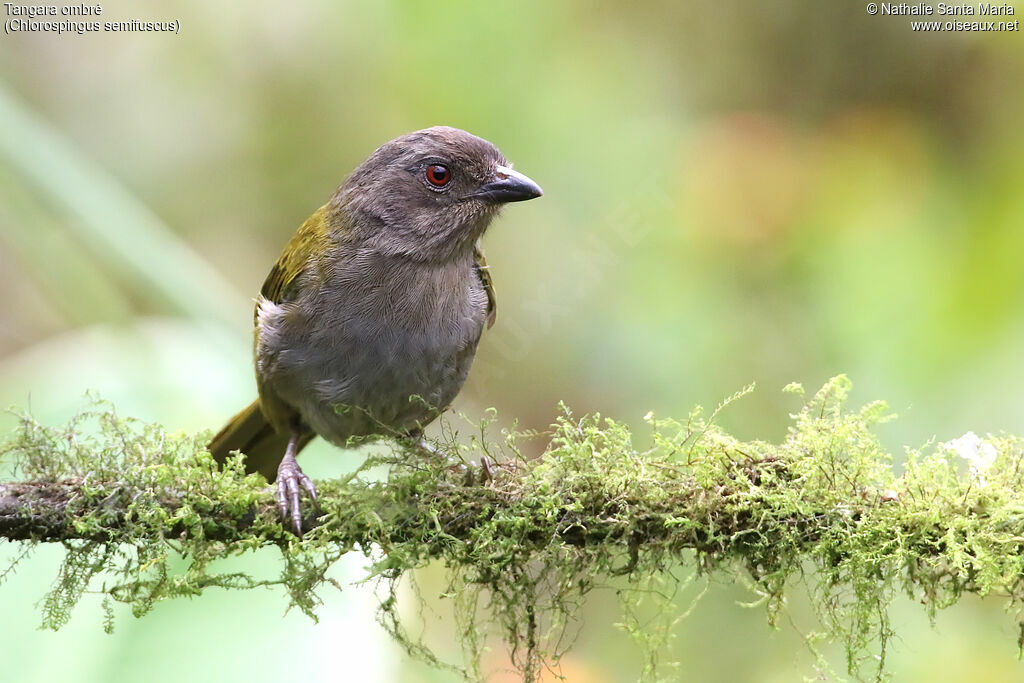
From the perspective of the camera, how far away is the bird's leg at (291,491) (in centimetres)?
250

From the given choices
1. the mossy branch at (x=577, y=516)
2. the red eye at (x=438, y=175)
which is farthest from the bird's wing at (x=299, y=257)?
the mossy branch at (x=577, y=516)

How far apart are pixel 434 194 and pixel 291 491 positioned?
136 cm

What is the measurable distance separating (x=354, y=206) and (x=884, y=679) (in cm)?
229

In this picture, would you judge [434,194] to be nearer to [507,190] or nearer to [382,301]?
[507,190]

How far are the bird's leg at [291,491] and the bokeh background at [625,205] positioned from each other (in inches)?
19.4

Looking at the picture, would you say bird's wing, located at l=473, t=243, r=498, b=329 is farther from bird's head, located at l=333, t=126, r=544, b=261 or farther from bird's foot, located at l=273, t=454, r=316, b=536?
bird's foot, located at l=273, t=454, r=316, b=536

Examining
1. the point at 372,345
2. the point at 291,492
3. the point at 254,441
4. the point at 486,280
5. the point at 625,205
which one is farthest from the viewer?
the point at 625,205

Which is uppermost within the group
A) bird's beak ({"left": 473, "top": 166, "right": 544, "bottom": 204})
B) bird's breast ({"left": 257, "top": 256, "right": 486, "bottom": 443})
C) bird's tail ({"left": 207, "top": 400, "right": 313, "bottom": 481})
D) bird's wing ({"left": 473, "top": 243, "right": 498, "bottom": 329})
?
bird's beak ({"left": 473, "top": 166, "right": 544, "bottom": 204})

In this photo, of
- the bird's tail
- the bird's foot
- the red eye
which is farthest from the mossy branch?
the red eye

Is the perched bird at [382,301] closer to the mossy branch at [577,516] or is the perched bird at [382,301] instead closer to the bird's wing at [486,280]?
the bird's wing at [486,280]

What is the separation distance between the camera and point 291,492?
8.73 feet

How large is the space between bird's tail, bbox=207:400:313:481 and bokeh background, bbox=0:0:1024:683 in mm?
228

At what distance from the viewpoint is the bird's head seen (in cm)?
359

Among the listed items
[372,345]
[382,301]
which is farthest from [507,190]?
[372,345]
